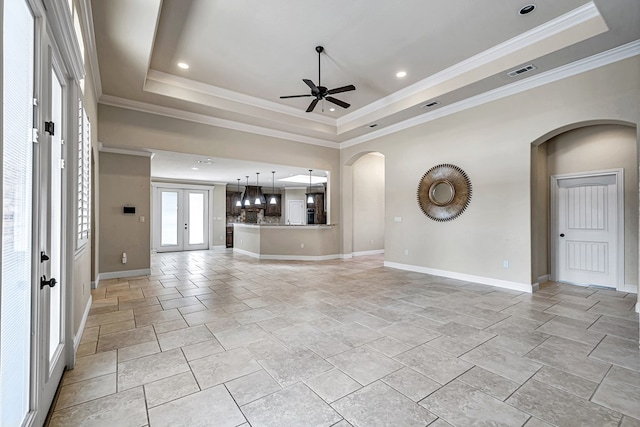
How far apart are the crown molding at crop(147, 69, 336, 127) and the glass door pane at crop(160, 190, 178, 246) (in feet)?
19.2

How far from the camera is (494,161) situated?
5.09 m

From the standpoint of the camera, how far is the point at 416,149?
20.8ft

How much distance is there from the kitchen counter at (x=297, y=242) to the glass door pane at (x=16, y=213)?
6605mm

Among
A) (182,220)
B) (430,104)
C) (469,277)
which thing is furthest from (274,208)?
(469,277)

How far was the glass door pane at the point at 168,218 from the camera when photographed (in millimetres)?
10070

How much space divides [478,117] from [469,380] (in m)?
4.61

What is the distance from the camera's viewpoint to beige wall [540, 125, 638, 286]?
14.9 feet

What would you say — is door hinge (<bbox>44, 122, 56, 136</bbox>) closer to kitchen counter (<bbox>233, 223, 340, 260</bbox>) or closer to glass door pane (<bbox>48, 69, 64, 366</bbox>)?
glass door pane (<bbox>48, 69, 64, 366</bbox>)

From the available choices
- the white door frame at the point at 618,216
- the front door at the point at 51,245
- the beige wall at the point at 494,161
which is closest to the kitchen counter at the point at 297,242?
the beige wall at the point at 494,161

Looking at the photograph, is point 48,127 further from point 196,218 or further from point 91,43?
point 196,218

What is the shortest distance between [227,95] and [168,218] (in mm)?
6186

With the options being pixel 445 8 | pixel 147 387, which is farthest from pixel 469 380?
pixel 445 8

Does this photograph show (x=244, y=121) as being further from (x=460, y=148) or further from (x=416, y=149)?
(x=460, y=148)

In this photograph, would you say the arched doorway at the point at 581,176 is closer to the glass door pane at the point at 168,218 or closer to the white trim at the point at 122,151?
the white trim at the point at 122,151
